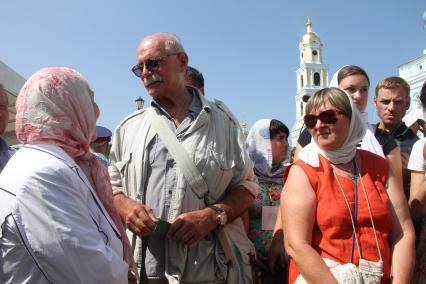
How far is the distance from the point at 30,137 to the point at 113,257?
0.61 metres

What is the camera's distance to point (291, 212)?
92.4 inches

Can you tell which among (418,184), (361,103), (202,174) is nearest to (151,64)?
(202,174)

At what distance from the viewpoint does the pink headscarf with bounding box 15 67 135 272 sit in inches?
66.7

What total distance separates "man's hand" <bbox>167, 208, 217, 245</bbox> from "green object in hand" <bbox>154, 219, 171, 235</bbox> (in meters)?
0.03

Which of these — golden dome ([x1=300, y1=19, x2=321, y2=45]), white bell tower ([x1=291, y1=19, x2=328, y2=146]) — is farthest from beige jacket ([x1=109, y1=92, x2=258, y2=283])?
golden dome ([x1=300, y1=19, x2=321, y2=45])

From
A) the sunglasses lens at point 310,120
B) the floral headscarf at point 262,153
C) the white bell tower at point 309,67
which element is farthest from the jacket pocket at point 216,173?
the white bell tower at point 309,67

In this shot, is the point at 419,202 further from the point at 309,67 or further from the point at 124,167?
the point at 309,67

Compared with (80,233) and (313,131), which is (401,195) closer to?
(313,131)

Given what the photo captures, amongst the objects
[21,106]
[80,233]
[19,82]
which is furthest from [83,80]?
[19,82]

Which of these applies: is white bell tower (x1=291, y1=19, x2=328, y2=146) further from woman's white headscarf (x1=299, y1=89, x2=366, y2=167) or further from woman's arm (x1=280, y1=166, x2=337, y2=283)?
woman's arm (x1=280, y1=166, x2=337, y2=283)

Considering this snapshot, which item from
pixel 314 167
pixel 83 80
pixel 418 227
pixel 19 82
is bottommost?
pixel 418 227

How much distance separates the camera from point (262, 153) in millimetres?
3879

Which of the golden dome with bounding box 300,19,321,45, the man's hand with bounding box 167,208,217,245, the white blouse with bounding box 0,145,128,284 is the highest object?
the golden dome with bounding box 300,19,321,45

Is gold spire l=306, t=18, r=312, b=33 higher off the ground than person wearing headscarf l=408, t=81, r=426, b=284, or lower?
higher
